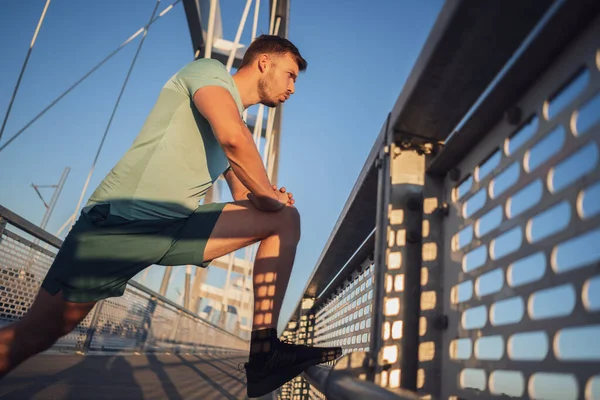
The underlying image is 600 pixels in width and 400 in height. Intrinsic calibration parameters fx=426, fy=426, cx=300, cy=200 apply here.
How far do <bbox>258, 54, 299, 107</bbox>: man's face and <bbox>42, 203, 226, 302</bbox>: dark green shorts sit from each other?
62 centimetres

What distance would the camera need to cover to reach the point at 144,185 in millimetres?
1532

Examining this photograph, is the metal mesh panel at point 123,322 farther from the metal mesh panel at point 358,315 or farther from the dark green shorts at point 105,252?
the dark green shorts at point 105,252

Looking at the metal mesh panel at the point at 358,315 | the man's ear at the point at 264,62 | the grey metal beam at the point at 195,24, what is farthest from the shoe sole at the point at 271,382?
the grey metal beam at the point at 195,24

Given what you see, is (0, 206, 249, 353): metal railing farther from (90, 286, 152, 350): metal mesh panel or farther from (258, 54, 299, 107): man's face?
(258, 54, 299, 107): man's face

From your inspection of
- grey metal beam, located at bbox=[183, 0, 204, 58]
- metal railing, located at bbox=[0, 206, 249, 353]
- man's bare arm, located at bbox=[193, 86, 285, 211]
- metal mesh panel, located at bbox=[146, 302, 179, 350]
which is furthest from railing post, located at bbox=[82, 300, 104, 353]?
grey metal beam, located at bbox=[183, 0, 204, 58]

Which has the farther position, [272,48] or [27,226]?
[27,226]

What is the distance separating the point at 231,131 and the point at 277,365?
2.72 ft


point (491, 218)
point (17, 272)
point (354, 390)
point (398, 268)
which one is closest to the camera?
point (354, 390)

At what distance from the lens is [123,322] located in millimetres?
6461

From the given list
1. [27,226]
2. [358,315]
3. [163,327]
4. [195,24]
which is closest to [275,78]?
[27,226]

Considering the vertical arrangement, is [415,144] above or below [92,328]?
above

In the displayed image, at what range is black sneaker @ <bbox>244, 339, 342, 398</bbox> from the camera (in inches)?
58.4

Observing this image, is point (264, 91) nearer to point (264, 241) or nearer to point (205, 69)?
point (205, 69)

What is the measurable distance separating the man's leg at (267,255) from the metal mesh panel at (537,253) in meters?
0.60
